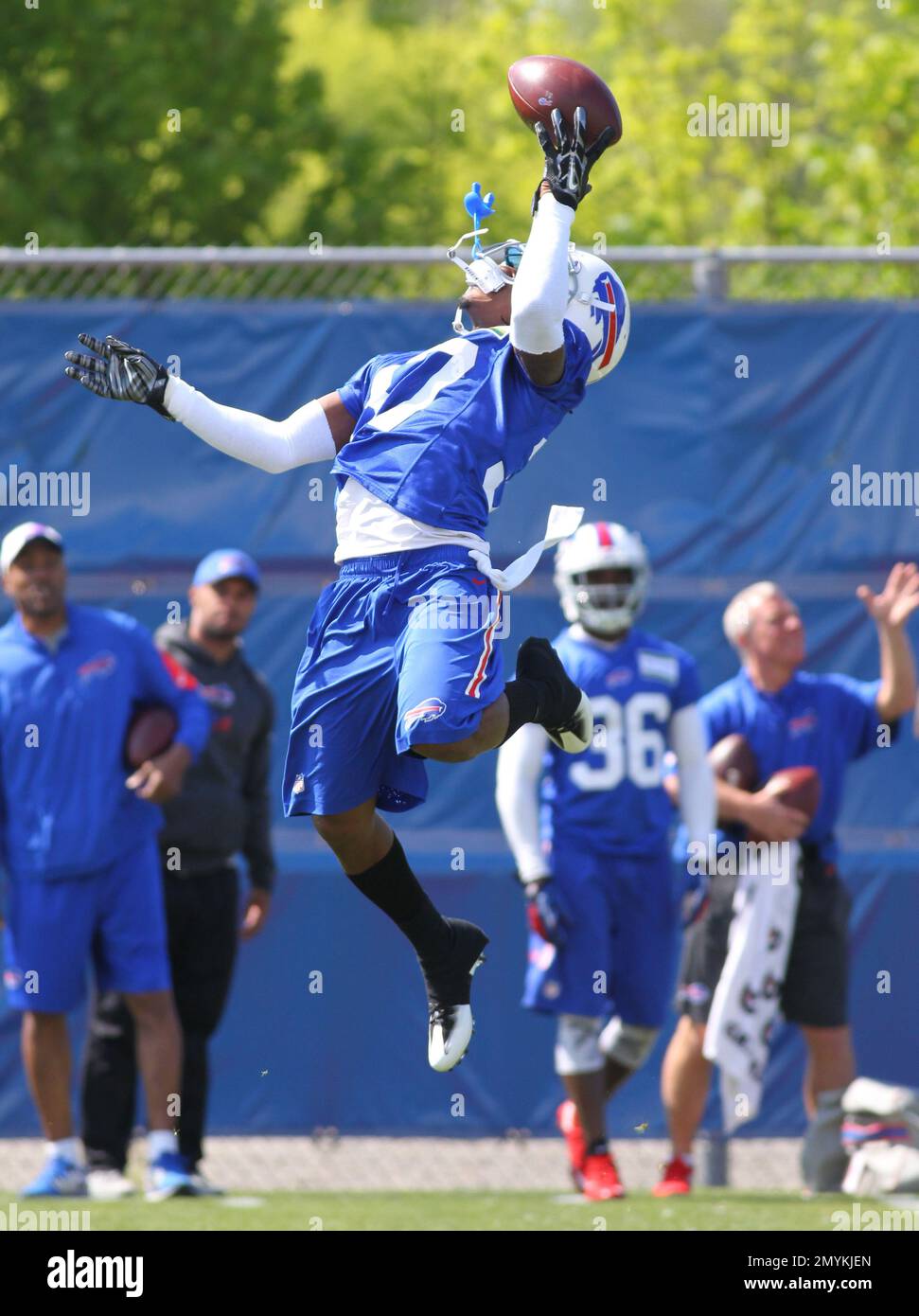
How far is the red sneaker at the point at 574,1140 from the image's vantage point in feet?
24.0

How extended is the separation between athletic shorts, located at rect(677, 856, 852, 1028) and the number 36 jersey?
14.9 inches

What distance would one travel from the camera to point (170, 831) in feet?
24.9

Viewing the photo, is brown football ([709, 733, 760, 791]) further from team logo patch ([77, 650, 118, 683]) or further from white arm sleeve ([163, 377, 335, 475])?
white arm sleeve ([163, 377, 335, 475])

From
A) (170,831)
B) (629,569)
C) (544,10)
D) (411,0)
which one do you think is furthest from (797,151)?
(170,831)

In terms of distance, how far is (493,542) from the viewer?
804 centimetres

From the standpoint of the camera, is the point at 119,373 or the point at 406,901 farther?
the point at 406,901

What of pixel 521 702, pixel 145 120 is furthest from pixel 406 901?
pixel 145 120

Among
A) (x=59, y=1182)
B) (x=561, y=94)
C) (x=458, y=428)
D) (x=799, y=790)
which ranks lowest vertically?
(x=59, y=1182)

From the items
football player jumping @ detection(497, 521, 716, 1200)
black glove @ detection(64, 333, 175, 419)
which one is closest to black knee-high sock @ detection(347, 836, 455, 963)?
black glove @ detection(64, 333, 175, 419)

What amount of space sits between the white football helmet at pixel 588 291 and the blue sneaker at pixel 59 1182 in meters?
3.71

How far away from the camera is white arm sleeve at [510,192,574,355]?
4344mm

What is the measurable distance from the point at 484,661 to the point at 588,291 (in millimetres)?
868

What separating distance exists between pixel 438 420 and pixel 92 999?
3.63m

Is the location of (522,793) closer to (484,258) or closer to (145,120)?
(484,258)
